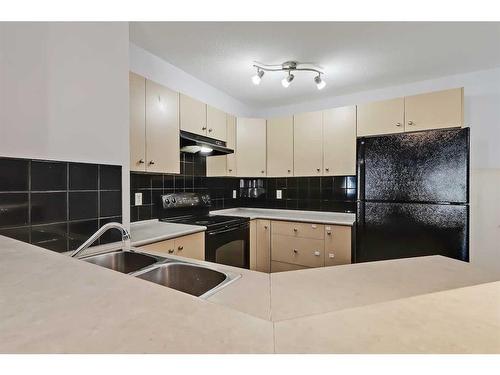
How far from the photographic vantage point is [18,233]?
42.0 inches

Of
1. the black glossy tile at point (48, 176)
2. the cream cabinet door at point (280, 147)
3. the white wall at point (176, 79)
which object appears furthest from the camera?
the cream cabinet door at point (280, 147)

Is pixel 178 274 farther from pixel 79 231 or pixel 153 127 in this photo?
pixel 153 127

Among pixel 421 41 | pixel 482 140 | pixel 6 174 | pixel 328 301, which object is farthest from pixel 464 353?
pixel 482 140

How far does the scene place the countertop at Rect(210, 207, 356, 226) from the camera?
2545 millimetres

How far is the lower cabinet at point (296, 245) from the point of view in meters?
2.43

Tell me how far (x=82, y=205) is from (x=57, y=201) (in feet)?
0.39

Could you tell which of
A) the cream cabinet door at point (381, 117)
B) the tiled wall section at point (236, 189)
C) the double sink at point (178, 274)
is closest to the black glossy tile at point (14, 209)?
the double sink at point (178, 274)

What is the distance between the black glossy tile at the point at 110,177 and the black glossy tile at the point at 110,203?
4 cm

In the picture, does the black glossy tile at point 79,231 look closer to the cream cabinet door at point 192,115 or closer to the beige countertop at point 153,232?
the beige countertop at point 153,232

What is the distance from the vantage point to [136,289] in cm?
37

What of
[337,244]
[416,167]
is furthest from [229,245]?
[416,167]

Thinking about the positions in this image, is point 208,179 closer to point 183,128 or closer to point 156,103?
point 183,128

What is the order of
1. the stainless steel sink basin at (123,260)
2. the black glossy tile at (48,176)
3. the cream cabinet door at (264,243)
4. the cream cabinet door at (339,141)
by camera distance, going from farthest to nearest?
the cream cabinet door at (264,243)
the cream cabinet door at (339,141)
the stainless steel sink basin at (123,260)
the black glossy tile at (48,176)

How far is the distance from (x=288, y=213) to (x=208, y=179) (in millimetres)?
1168
